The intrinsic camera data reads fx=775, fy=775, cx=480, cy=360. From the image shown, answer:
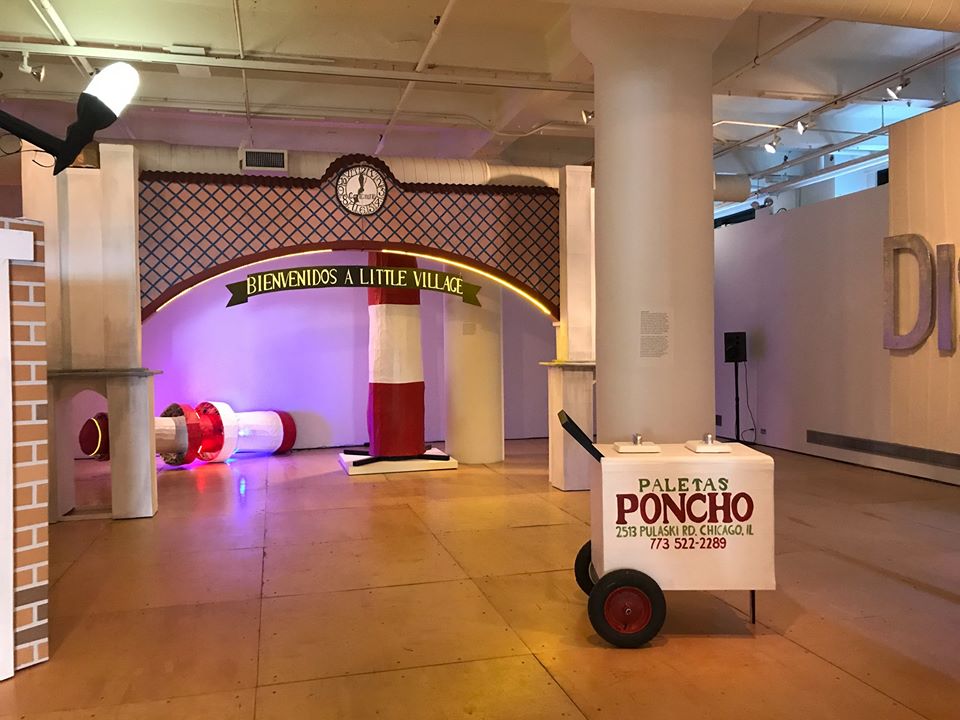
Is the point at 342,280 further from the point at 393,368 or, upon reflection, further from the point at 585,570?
the point at 585,570

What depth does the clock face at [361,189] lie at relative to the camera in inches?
267

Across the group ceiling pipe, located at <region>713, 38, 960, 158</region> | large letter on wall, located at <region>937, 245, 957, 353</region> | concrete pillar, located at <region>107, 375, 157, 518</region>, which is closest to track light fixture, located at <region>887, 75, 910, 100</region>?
ceiling pipe, located at <region>713, 38, 960, 158</region>

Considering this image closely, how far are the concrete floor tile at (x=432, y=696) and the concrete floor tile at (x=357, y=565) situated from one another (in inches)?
47.3

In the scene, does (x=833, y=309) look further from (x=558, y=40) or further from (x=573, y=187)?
(x=558, y=40)

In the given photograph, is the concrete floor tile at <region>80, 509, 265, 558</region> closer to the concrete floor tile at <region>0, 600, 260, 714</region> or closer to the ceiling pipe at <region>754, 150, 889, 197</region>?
the concrete floor tile at <region>0, 600, 260, 714</region>

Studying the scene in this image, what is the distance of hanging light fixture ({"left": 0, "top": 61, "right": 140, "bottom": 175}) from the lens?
9.01 feet

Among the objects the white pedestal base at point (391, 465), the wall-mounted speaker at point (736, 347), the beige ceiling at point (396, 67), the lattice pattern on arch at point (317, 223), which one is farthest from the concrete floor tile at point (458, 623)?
the beige ceiling at point (396, 67)

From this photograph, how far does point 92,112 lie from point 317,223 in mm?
4004

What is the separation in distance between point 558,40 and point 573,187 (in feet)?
4.23

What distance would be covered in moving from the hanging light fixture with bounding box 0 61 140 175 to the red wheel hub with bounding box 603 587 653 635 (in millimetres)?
2770

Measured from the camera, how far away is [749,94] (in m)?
7.36

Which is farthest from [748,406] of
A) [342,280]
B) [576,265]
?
[342,280]

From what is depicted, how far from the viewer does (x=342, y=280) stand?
23.7 feet

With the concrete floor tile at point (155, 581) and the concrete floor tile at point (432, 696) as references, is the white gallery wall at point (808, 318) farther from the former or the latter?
the concrete floor tile at point (155, 581)
